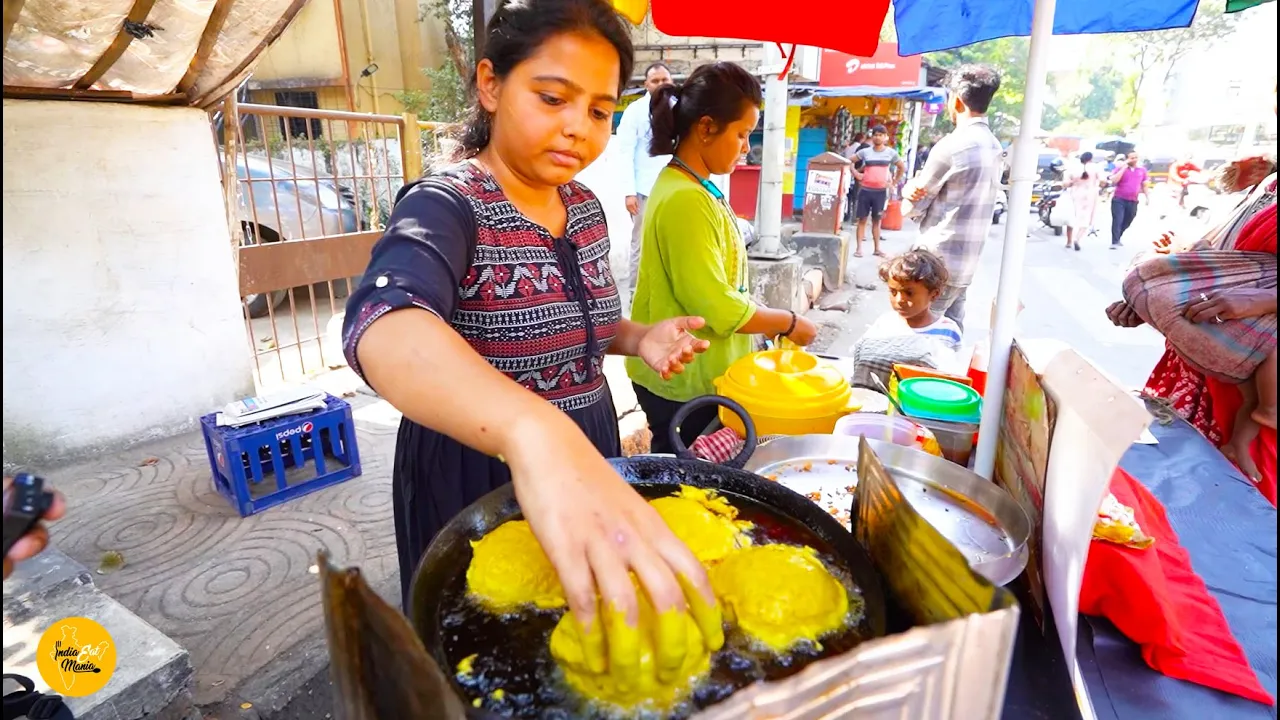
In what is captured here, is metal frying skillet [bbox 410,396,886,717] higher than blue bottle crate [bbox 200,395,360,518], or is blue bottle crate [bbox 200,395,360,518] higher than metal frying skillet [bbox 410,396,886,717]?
metal frying skillet [bbox 410,396,886,717]

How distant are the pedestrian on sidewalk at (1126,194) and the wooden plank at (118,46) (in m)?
14.3

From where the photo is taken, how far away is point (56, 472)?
4008 millimetres

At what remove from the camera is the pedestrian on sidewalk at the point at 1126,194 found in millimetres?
12227

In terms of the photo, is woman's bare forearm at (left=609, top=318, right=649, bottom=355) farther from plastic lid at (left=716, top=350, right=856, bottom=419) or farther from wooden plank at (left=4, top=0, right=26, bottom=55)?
wooden plank at (left=4, top=0, right=26, bottom=55)

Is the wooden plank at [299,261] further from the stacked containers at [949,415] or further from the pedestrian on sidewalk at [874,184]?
the pedestrian on sidewalk at [874,184]

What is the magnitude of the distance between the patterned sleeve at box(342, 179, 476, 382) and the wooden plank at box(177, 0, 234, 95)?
8.73 ft

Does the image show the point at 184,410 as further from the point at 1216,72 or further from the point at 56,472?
the point at 1216,72

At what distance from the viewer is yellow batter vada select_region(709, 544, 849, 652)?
3.58ft

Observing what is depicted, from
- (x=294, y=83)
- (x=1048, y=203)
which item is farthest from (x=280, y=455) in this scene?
(x=1048, y=203)

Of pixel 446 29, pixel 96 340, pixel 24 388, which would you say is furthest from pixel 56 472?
pixel 446 29

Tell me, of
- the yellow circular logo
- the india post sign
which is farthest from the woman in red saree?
the india post sign

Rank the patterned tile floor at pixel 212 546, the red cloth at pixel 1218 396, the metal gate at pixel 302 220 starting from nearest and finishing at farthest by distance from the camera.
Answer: the red cloth at pixel 1218 396
the patterned tile floor at pixel 212 546
the metal gate at pixel 302 220

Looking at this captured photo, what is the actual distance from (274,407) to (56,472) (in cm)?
142

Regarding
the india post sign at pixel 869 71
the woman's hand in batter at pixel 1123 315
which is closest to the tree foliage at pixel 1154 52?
the india post sign at pixel 869 71
